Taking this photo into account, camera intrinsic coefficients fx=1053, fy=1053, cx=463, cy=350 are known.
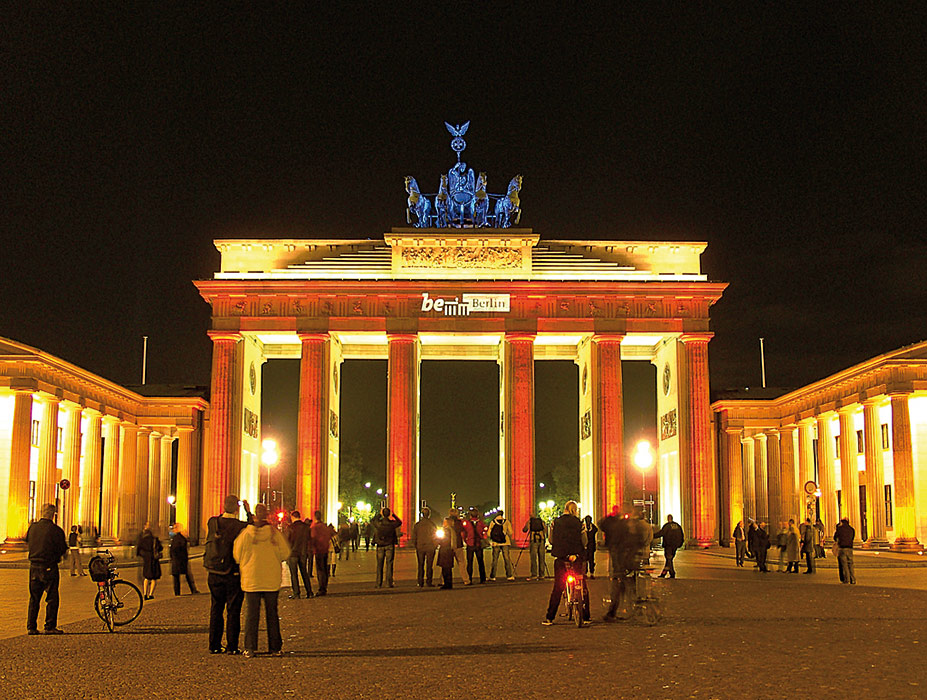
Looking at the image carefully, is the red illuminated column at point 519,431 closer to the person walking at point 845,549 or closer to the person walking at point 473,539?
the person walking at point 473,539

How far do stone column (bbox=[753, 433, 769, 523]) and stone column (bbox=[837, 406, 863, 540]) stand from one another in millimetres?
10179

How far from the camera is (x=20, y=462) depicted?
143ft

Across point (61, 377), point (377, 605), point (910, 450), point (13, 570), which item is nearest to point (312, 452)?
point (61, 377)

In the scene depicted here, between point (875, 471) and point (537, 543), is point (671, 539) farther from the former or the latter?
point (875, 471)

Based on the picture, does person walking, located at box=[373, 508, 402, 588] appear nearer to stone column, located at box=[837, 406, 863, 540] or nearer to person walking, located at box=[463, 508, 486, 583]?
person walking, located at box=[463, 508, 486, 583]

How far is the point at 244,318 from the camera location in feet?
178

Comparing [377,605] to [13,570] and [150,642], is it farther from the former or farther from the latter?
[13,570]

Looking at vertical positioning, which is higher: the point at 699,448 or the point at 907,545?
the point at 699,448

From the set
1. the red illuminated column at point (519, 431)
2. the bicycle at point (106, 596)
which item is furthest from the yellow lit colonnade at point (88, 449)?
the bicycle at point (106, 596)

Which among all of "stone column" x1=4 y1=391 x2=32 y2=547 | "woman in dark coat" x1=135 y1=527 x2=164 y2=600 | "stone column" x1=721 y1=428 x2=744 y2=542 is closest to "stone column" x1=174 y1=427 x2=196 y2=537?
"stone column" x1=4 y1=391 x2=32 y2=547

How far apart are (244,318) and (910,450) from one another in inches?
1270

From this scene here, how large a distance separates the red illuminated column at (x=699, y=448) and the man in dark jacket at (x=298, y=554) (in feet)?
111

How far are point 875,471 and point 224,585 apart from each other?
40188mm

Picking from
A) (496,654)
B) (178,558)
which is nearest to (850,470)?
(178,558)
